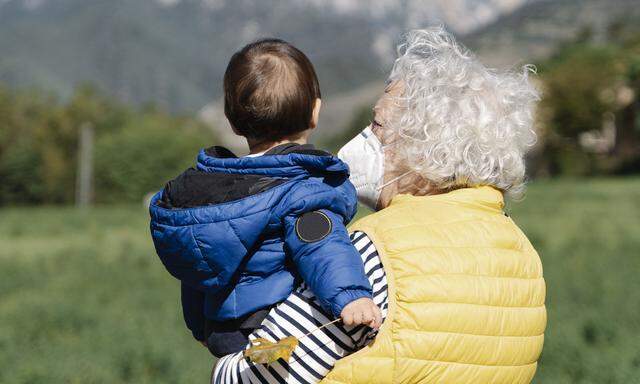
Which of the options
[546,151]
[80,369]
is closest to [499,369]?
[80,369]

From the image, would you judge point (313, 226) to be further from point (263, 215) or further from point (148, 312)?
point (148, 312)

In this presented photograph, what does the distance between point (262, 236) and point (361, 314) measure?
0.34m

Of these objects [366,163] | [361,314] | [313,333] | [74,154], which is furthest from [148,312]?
[74,154]

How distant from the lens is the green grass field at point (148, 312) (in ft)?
18.5

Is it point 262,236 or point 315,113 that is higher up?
point 315,113

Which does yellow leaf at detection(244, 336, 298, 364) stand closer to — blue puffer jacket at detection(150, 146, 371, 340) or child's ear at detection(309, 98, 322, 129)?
blue puffer jacket at detection(150, 146, 371, 340)

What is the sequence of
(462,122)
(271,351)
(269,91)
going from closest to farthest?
1. (271,351)
2. (462,122)
3. (269,91)

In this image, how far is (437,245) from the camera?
183cm

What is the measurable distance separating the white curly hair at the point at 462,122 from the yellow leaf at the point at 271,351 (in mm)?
506

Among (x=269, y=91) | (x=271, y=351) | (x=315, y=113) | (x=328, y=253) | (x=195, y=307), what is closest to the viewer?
(x=271, y=351)

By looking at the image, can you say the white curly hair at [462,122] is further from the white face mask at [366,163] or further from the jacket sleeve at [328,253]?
the jacket sleeve at [328,253]

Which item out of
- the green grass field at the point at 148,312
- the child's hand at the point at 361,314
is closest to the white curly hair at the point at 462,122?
the child's hand at the point at 361,314

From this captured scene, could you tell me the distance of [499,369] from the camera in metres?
1.88

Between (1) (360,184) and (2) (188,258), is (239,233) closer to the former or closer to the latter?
(2) (188,258)
